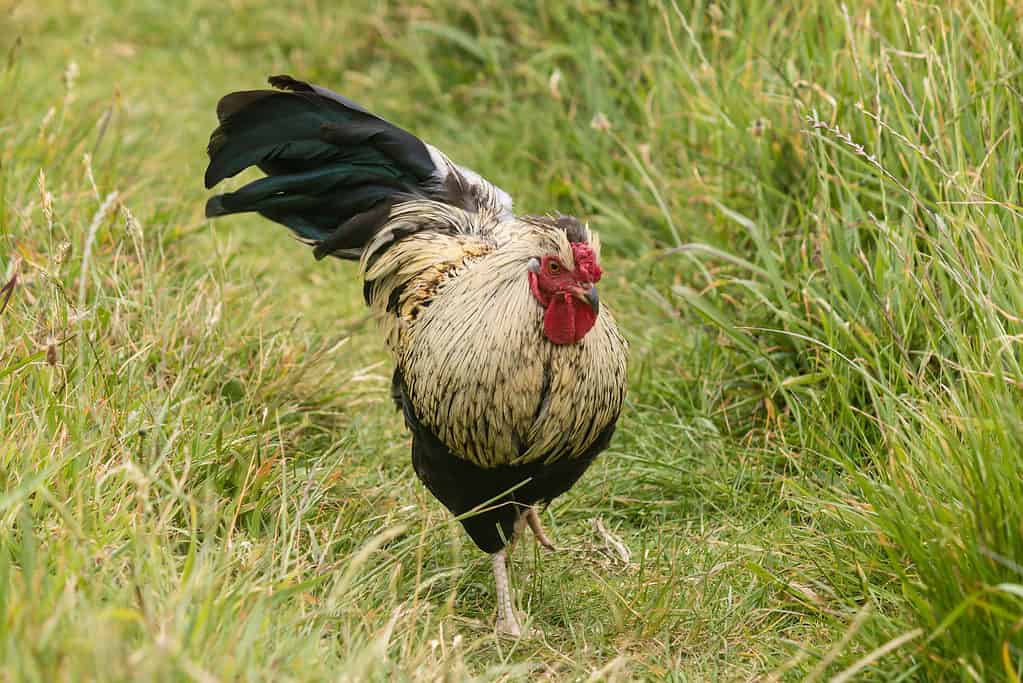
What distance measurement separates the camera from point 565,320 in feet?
10.4

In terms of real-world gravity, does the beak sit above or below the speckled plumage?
above

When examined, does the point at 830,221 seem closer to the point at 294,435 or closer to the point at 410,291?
the point at 410,291

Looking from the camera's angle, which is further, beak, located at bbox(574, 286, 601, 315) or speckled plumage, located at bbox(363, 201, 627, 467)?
speckled plumage, located at bbox(363, 201, 627, 467)

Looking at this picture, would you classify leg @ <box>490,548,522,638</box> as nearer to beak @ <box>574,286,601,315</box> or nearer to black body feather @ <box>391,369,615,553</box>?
black body feather @ <box>391,369,615,553</box>

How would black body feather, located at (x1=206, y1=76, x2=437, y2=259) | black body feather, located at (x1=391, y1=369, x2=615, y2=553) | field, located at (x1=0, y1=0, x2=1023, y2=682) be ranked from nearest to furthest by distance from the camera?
field, located at (x1=0, y1=0, x2=1023, y2=682), black body feather, located at (x1=391, y1=369, x2=615, y2=553), black body feather, located at (x1=206, y1=76, x2=437, y2=259)

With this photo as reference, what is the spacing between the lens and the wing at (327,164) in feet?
13.2

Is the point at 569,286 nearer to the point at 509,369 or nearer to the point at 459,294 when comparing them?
the point at 509,369

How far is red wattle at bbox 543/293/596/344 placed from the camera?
10.4ft

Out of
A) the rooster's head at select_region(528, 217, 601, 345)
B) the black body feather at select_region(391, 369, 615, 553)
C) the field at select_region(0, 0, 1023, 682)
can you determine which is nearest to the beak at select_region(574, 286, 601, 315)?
the rooster's head at select_region(528, 217, 601, 345)

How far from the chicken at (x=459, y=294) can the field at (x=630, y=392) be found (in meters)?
0.35

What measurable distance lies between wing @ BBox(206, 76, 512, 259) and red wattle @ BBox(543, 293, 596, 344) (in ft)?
3.29

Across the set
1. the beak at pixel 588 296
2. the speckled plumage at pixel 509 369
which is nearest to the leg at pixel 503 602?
the speckled plumage at pixel 509 369

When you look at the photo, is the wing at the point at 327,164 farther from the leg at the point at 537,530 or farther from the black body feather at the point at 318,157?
the leg at the point at 537,530

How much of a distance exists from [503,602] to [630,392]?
1407 mm
